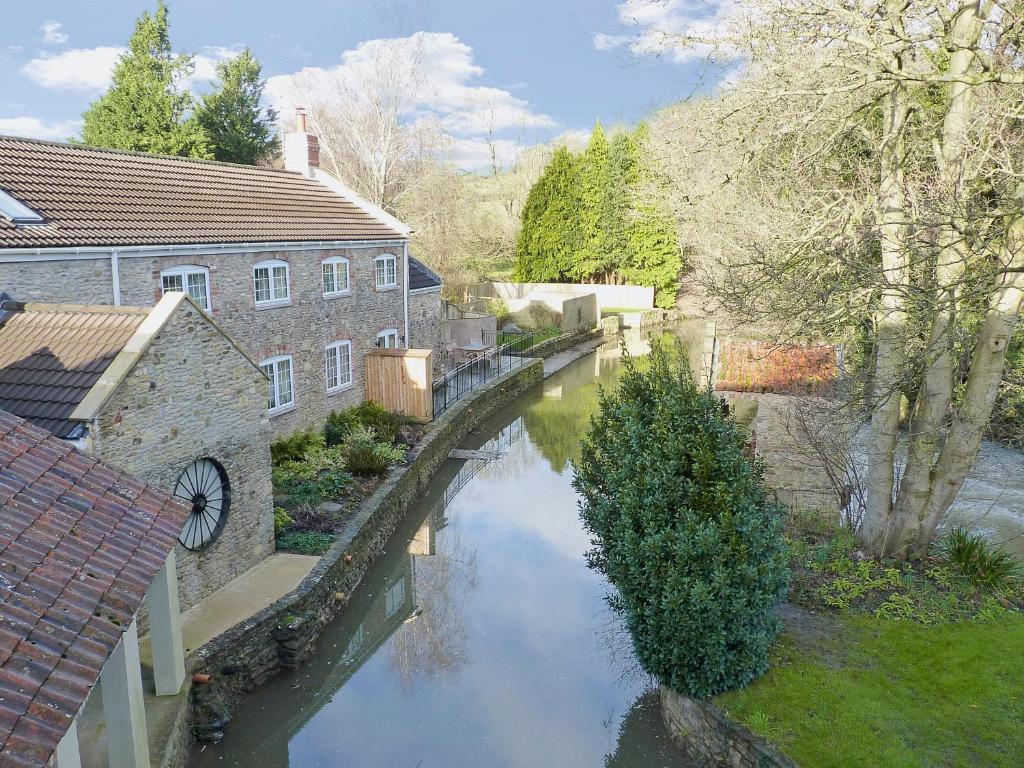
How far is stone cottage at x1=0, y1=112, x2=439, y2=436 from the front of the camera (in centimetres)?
1287

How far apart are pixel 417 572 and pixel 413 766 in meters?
5.68

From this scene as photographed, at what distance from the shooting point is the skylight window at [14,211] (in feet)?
39.9

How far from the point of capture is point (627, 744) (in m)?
9.52

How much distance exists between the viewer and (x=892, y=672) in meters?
8.83

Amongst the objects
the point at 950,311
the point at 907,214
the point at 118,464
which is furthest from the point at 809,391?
the point at 118,464

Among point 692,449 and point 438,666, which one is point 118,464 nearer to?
point 438,666

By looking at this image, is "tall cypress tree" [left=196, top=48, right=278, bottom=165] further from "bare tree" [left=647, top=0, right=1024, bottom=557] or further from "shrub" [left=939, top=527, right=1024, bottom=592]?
"shrub" [left=939, top=527, right=1024, bottom=592]

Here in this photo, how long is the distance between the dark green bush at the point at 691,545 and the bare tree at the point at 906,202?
2.48m

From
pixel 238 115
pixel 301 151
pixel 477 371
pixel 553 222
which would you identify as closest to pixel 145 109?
pixel 238 115

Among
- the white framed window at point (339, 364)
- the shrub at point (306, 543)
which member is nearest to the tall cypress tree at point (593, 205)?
the white framed window at point (339, 364)

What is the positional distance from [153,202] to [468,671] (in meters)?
11.9

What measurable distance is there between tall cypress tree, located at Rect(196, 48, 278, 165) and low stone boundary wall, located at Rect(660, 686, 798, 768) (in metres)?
37.0

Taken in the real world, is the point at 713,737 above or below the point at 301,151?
below

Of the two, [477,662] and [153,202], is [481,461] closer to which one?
[477,662]
